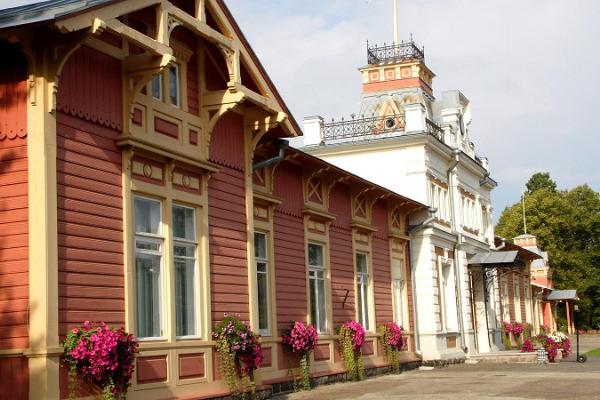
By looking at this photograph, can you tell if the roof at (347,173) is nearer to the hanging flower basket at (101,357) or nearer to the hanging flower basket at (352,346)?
the hanging flower basket at (352,346)

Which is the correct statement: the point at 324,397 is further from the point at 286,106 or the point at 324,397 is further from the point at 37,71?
the point at 37,71

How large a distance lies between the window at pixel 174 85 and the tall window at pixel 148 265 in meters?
1.64

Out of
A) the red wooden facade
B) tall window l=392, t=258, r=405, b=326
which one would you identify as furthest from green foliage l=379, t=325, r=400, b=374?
the red wooden facade

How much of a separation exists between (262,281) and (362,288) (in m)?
6.20

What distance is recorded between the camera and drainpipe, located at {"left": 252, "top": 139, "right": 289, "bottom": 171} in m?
16.4

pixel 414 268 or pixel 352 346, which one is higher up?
pixel 414 268

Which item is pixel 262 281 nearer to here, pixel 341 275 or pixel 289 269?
pixel 289 269

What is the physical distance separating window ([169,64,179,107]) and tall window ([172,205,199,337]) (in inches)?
61.8

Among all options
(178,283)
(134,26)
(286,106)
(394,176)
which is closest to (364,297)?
(394,176)

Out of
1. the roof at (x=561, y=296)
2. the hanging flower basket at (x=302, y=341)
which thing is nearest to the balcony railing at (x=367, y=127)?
the hanging flower basket at (x=302, y=341)

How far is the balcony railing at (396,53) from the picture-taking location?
3350 centimetres

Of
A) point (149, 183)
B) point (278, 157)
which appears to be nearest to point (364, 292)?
point (278, 157)

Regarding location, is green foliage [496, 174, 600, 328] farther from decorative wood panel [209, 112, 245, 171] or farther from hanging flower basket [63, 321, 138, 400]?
hanging flower basket [63, 321, 138, 400]

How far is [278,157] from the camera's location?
16750 millimetres
